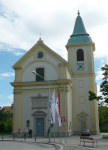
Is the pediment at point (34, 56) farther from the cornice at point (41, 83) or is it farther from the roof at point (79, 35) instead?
the roof at point (79, 35)

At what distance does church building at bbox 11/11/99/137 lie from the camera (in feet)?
99.0

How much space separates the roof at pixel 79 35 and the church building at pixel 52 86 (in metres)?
0.39

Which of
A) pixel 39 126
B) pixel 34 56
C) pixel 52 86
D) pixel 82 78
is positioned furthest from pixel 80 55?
pixel 39 126

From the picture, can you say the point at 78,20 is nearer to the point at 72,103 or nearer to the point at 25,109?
the point at 72,103

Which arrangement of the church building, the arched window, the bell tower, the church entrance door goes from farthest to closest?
the arched window
the bell tower
the church building
the church entrance door

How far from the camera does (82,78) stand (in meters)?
37.3

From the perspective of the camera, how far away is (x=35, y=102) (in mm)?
30812

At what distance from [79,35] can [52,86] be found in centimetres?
1475

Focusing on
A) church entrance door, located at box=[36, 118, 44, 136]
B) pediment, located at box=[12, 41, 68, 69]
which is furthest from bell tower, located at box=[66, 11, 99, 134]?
church entrance door, located at box=[36, 118, 44, 136]

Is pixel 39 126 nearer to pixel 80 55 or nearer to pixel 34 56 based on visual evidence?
pixel 34 56

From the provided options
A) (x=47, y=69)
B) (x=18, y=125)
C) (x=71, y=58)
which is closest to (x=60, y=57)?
(x=47, y=69)

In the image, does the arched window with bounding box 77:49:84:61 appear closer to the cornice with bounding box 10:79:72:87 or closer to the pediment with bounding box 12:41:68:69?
the pediment with bounding box 12:41:68:69

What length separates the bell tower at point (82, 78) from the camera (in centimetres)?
3475

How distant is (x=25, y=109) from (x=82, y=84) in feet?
39.8
